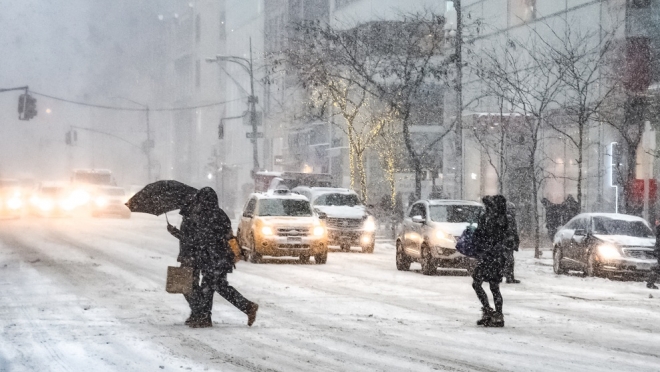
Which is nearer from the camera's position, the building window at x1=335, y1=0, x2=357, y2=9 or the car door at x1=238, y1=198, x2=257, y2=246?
the car door at x1=238, y1=198, x2=257, y2=246

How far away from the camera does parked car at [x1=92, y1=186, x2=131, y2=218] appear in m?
58.1

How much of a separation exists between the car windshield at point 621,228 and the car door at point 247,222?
27.7 feet

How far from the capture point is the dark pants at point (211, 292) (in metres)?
13.5

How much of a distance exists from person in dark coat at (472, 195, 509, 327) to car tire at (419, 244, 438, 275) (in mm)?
9374

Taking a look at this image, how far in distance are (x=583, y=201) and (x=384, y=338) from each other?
29180 millimetres

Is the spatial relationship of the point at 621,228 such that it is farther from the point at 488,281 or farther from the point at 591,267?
the point at 488,281

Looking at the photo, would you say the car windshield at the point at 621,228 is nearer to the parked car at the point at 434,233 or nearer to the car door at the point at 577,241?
the car door at the point at 577,241

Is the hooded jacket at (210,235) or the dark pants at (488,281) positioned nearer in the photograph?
the hooded jacket at (210,235)

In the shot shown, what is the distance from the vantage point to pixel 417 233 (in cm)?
2478

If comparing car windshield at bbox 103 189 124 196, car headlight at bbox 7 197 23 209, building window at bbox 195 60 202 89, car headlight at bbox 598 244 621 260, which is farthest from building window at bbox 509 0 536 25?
building window at bbox 195 60 202 89

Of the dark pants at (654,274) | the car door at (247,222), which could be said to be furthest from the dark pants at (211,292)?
the car door at (247,222)

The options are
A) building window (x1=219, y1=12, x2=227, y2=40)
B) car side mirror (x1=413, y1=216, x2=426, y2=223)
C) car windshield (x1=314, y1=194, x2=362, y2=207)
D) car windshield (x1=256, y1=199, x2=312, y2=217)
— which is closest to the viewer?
car side mirror (x1=413, y1=216, x2=426, y2=223)

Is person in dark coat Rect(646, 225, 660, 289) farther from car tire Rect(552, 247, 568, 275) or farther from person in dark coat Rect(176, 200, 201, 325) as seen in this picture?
person in dark coat Rect(176, 200, 201, 325)

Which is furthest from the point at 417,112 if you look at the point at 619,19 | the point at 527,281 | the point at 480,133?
the point at 527,281
